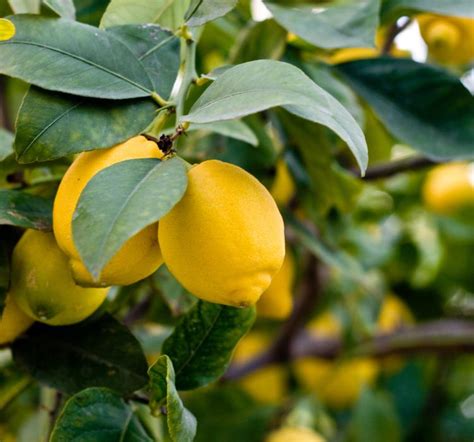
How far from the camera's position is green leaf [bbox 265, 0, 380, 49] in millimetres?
745

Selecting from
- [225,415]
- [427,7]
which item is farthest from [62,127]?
[225,415]

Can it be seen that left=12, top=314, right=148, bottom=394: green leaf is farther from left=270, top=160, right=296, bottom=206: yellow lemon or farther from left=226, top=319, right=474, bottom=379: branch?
left=226, top=319, right=474, bottom=379: branch

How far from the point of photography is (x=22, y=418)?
111 cm

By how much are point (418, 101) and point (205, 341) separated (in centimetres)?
38

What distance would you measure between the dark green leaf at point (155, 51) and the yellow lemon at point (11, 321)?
199mm

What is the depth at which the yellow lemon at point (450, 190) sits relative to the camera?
1411 mm

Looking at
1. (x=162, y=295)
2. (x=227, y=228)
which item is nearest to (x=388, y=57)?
(x=162, y=295)

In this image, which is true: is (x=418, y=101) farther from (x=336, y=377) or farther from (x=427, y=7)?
(x=336, y=377)

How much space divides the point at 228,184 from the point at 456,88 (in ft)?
1.49

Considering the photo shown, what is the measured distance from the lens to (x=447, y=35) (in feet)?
3.35

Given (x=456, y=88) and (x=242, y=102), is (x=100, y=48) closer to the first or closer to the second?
(x=242, y=102)

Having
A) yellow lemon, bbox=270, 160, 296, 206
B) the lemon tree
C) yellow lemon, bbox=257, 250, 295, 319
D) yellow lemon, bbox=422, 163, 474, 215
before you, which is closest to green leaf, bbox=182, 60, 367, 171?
the lemon tree

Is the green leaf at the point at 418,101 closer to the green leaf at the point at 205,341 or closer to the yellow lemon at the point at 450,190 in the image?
the green leaf at the point at 205,341

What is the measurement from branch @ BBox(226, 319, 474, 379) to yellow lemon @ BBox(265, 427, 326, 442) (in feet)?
0.90
